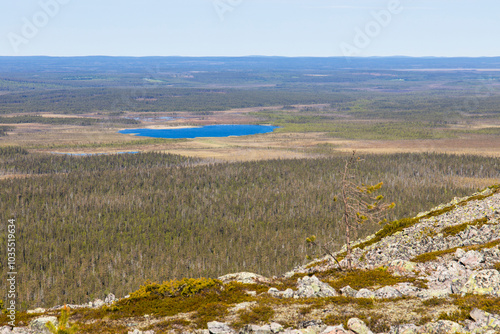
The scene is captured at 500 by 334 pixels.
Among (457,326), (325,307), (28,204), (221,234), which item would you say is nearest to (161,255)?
(221,234)

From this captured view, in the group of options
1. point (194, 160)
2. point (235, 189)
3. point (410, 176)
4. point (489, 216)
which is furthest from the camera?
point (194, 160)

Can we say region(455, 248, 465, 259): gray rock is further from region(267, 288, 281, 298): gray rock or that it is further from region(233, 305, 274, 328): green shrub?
region(233, 305, 274, 328): green shrub

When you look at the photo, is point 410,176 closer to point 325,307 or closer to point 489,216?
point 489,216

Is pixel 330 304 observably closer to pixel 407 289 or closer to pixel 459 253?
pixel 407 289

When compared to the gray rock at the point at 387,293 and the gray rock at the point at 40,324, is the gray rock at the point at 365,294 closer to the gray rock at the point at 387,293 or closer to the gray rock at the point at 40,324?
the gray rock at the point at 387,293

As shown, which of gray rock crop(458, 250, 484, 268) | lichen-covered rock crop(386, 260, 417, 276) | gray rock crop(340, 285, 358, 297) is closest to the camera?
gray rock crop(340, 285, 358, 297)

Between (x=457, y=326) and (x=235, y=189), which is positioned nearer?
(x=457, y=326)

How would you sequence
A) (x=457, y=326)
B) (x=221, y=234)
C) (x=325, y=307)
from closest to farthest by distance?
(x=457, y=326), (x=325, y=307), (x=221, y=234)

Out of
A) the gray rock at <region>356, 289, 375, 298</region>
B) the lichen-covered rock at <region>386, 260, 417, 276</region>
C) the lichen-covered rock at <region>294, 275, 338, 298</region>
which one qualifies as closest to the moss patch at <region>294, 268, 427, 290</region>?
the lichen-covered rock at <region>386, 260, 417, 276</region>

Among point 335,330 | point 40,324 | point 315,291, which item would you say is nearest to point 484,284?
point 315,291
